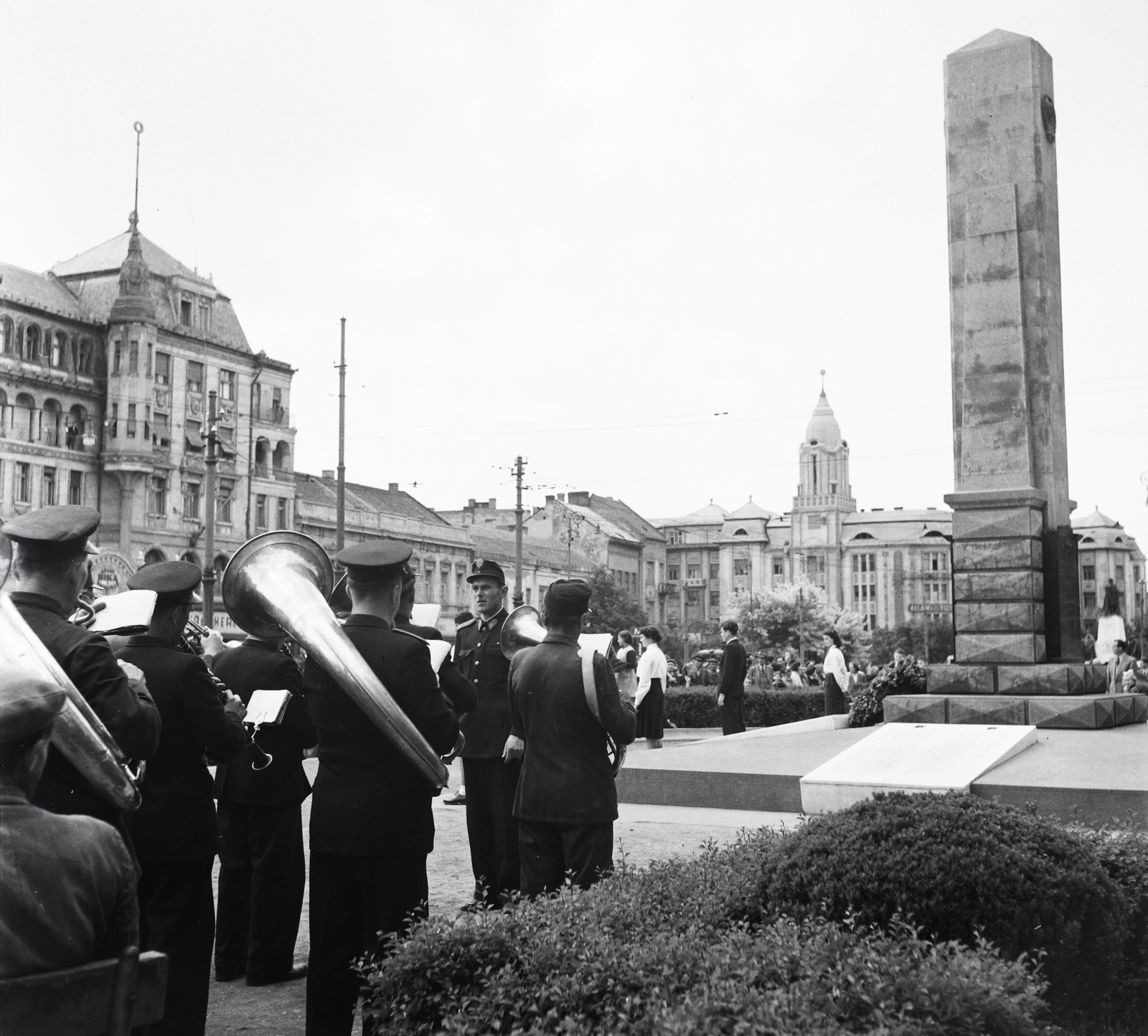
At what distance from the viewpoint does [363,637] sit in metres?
5.38

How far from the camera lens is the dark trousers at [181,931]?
4875 millimetres

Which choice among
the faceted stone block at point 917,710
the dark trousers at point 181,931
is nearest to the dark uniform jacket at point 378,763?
the dark trousers at point 181,931

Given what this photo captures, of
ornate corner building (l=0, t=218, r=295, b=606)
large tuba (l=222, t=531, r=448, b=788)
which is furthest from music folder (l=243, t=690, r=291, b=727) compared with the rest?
ornate corner building (l=0, t=218, r=295, b=606)

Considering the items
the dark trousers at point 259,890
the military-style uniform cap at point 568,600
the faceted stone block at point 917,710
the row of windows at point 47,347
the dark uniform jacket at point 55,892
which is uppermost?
the row of windows at point 47,347

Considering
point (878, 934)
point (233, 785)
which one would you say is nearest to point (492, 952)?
point (878, 934)

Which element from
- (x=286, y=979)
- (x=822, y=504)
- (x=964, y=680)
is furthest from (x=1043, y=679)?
(x=822, y=504)

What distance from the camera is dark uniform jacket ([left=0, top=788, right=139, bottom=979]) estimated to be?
2.72 meters

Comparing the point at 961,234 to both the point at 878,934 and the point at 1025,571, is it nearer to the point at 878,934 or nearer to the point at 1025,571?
the point at 1025,571

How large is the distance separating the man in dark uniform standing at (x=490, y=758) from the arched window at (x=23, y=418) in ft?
176

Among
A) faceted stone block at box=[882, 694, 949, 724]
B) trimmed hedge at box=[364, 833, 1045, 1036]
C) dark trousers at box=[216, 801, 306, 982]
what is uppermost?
faceted stone block at box=[882, 694, 949, 724]

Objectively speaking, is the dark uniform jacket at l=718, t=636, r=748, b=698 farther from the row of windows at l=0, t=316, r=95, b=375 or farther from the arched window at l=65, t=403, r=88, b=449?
the arched window at l=65, t=403, r=88, b=449

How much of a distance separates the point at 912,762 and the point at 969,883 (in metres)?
6.45

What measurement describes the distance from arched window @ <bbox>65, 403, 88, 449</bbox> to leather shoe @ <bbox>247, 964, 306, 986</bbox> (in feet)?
189

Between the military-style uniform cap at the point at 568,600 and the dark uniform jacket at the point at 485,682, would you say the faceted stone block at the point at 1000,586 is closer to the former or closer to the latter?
the dark uniform jacket at the point at 485,682
